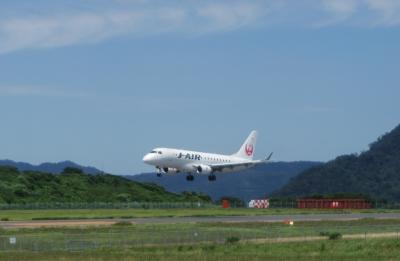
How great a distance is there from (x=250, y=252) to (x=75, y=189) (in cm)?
11326

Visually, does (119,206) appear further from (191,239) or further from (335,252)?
(335,252)

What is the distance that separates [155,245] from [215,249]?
488 centimetres

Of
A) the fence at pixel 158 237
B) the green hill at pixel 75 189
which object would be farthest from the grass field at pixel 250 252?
the green hill at pixel 75 189

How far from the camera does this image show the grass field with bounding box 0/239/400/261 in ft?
166

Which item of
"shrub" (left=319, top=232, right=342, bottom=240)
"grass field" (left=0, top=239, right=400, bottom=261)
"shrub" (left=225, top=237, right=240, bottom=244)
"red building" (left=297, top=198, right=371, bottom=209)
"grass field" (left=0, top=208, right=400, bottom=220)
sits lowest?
"grass field" (left=0, top=239, right=400, bottom=261)

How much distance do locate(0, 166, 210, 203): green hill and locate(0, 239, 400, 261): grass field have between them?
88.9 meters

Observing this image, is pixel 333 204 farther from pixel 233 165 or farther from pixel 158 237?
pixel 158 237

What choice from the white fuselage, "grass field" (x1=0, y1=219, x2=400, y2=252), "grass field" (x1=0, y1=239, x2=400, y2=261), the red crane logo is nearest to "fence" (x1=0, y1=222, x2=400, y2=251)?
"grass field" (x1=0, y1=219, x2=400, y2=252)

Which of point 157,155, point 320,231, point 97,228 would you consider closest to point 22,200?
point 157,155

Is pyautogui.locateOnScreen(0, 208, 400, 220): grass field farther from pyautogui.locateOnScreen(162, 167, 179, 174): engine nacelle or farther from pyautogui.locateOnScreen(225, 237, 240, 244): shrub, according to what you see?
pyautogui.locateOnScreen(225, 237, 240, 244): shrub

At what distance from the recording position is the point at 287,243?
6072cm

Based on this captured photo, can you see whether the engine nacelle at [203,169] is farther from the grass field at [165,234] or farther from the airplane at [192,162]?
the grass field at [165,234]

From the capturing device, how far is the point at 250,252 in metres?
54.6

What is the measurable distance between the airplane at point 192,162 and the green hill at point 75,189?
27686 mm
